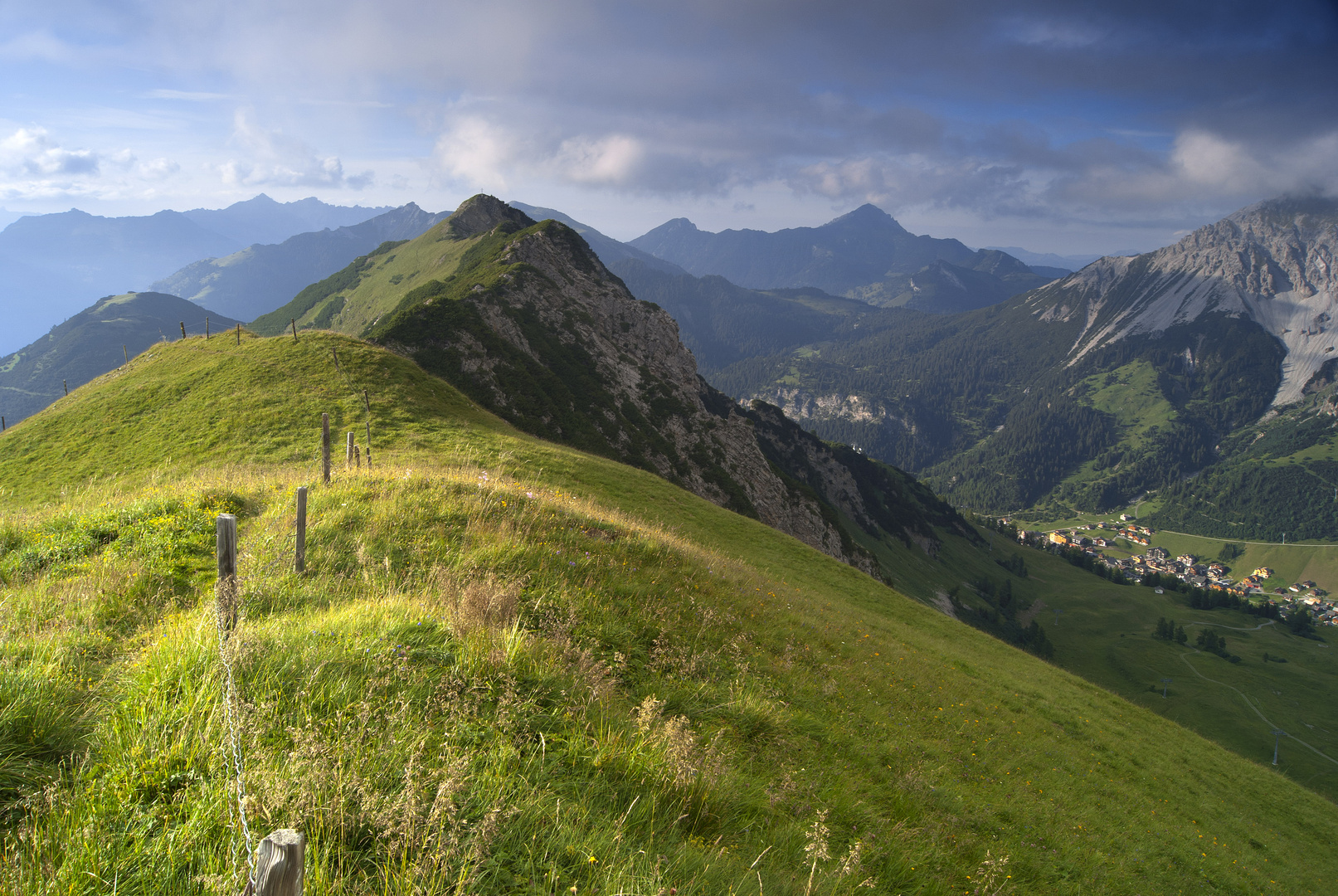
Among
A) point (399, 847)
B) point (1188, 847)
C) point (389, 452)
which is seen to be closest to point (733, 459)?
point (389, 452)

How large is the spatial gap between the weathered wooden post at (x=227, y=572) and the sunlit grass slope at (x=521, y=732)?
0.70ft

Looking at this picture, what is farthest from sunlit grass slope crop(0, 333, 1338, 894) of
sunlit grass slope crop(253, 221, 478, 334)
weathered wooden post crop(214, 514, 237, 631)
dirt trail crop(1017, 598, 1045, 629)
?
dirt trail crop(1017, 598, 1045, 629)

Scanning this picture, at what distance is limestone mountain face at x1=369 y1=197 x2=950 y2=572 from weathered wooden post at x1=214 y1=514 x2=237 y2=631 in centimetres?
4375

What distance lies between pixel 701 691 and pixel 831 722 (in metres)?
3.27

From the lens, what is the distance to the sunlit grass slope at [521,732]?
139 inches

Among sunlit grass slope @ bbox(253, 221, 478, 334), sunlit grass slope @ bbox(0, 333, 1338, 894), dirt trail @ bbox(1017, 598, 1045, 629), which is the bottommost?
dirt trail @ bbox(1017, 598, 1045, 629)

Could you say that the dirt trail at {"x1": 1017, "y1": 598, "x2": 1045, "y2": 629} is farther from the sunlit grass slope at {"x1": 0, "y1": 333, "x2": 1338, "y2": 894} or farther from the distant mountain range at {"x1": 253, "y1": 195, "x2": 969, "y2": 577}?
the sunlit grass slope at {"x1": 0, "y1": 333, "x2": 1338, "y2": 894}

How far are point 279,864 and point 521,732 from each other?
3158mm

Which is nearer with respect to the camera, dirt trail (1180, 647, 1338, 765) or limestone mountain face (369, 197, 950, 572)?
limestone mountain face (369, 197, 950, 572)

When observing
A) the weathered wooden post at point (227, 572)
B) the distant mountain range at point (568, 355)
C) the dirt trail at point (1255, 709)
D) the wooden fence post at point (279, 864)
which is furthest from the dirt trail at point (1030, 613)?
the wooden fence post at point (279, 864)

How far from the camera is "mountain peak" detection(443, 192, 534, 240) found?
119125 millimetres

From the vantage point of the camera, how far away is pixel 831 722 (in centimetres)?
977

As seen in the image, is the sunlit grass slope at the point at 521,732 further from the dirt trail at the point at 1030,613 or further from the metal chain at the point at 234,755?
the dirt trail at the point at 1030,613

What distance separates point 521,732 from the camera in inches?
205
